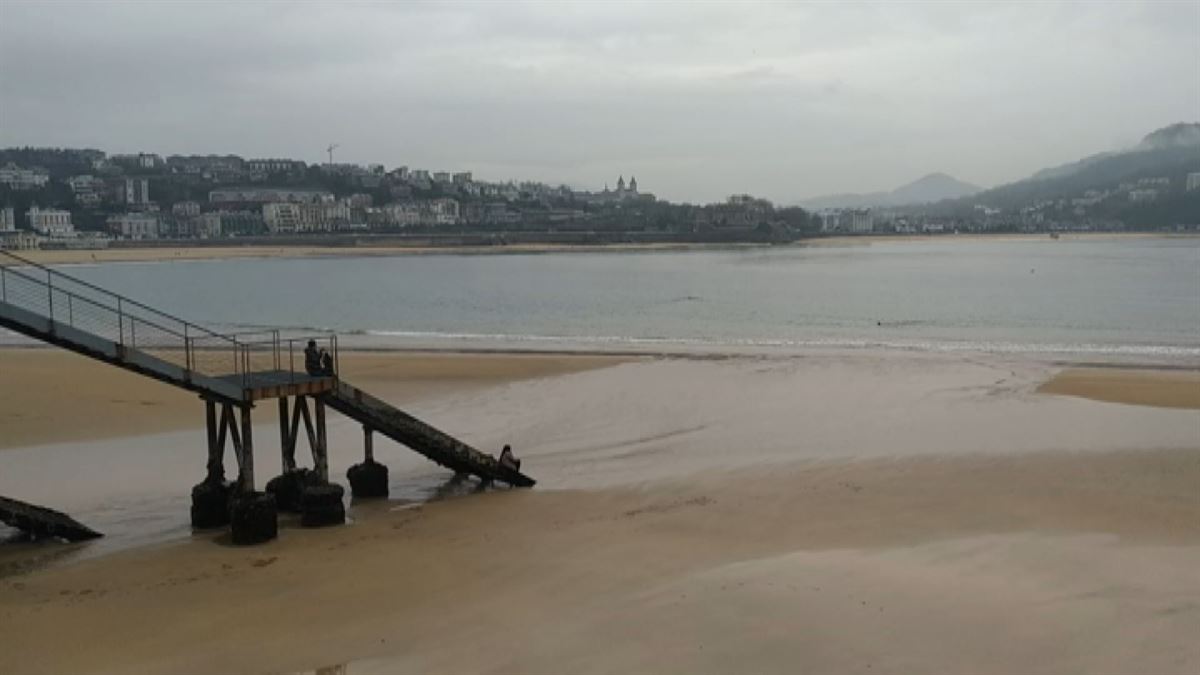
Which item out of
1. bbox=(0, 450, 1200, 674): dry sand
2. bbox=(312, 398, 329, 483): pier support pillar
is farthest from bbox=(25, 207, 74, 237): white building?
bbox=(0, 450, 1200, 674): dry sand

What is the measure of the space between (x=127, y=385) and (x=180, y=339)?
42.2ft

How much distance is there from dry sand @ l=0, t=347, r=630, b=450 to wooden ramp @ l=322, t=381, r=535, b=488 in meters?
7.40

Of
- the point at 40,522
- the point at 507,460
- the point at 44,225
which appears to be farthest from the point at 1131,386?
the point at 44,225

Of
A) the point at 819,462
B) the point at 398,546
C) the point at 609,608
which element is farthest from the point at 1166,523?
the point at 398,546

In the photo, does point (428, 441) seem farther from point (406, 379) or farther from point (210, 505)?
point (406, 379)

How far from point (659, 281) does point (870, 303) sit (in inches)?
1124

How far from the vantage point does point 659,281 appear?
84688mm

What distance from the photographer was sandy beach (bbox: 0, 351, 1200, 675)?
841 centimetres

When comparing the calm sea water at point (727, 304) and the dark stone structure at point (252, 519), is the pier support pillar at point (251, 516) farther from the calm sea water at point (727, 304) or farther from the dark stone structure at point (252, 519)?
the calm sea water at point (727, 304)

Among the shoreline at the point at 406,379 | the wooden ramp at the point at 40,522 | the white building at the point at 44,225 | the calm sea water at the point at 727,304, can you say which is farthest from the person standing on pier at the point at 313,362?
the white building at the point at 44,225

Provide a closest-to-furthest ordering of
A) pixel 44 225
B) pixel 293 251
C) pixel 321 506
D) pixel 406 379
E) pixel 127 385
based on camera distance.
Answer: pixel 321 506 → pixel 127 385 → pixel 406 379 → pixel 293 251 → pixel 44 225

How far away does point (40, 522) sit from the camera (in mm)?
12445

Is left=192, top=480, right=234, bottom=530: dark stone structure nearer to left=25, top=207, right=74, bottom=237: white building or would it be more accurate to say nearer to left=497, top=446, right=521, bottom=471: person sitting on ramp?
left=497, top=446, right=521, bottom=471: person sitting on ramp

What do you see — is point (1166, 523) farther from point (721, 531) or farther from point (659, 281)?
point (659, 281)
